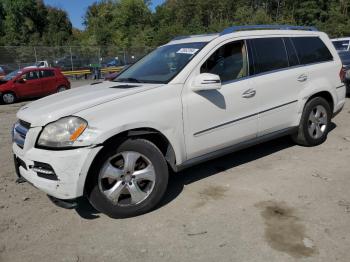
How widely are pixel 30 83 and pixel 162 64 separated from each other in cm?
1297

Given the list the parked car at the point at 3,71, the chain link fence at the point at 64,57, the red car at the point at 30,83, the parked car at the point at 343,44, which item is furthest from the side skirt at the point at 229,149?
the chain link fence at the point at 64,57

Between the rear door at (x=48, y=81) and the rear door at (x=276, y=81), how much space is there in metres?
13.3

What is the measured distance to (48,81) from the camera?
16750 mm

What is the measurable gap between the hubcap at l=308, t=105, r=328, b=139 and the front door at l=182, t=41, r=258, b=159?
132 cm

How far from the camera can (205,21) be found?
78.9 m

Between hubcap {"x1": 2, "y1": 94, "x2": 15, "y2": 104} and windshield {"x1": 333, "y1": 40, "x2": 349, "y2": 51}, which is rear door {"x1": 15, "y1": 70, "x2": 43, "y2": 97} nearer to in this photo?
hubcap {"x1": 2, "y1": 94, "x2": 15, "y2": 104}

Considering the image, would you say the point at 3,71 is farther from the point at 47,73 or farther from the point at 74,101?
the point at 74,101

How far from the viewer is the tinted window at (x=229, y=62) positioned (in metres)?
4.37

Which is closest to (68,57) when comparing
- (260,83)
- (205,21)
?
(260,83)

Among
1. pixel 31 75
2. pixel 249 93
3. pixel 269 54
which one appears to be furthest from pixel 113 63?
pixel 249 93

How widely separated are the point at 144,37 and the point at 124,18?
37.9ft

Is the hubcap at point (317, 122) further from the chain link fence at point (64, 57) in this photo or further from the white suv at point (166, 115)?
the chain link fence at point (64, 57)

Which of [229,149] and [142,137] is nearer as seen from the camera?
[142,137]

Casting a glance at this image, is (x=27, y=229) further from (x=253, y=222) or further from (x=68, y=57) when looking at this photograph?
(x=68, y=57)
